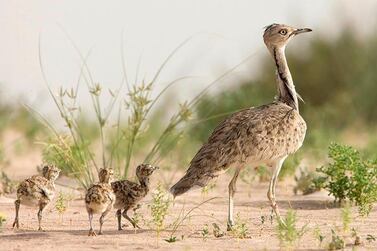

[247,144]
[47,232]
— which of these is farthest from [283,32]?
[47,232]

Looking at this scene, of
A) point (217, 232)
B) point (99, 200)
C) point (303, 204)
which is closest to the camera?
point (99, 200)

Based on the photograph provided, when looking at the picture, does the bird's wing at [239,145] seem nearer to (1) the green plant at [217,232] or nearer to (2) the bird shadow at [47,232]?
(1) the green plant at [217,232]

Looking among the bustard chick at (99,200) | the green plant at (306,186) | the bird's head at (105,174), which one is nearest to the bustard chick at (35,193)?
the bird's head at (105,174)

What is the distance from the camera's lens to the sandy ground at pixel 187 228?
6.56 meters

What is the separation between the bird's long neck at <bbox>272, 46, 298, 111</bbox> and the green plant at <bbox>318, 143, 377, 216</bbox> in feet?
2.13

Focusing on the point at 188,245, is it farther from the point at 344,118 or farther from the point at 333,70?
the point at 333,70

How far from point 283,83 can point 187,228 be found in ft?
6.03

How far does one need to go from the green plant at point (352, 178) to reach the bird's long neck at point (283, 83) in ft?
2.13

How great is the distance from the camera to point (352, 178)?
865 centimetres

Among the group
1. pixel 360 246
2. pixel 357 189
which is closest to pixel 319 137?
pixel 357 189

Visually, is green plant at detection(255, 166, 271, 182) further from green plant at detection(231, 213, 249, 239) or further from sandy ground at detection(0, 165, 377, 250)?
green plant at detection(231, 213, 249, 239)

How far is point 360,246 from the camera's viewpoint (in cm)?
658

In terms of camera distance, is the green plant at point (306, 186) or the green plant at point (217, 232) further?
the green plant at point (306, 186)

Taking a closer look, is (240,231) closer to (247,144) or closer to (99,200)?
(247,144)
